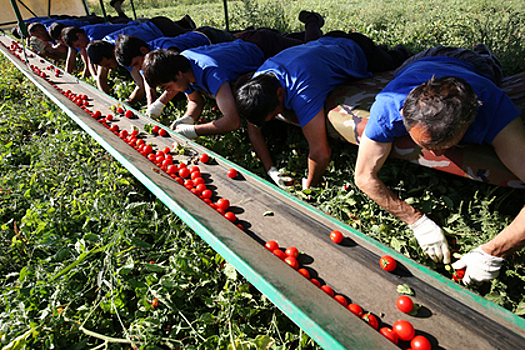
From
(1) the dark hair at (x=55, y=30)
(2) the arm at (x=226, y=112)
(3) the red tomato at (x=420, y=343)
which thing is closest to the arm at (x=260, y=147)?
(2) the arm at (x=226, y=112)

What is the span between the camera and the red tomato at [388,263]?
1.62 meters

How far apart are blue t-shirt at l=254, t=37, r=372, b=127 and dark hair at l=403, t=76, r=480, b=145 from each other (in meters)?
0.96

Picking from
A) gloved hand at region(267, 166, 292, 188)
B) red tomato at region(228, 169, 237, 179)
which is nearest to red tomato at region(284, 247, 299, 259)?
red tomato at region(228, 169, 237, 179)

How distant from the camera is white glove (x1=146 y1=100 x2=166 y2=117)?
13.2 feet

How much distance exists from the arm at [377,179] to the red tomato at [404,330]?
0.82m

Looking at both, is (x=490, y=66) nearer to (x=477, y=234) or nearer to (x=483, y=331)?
(x=477, y=234)

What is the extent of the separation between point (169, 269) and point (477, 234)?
198cm

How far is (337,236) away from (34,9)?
1691 cm

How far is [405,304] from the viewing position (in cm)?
146

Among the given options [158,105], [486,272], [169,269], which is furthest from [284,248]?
[158,105]

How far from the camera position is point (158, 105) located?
405 centimetres

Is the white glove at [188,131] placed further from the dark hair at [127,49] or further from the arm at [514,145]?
the arm at [514,145]

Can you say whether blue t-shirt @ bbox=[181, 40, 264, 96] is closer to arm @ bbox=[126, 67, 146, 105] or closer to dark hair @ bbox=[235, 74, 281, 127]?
dark hair @ bbox=[235, 74, 281, 127]

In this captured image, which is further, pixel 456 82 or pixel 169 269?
pixel 169 269
